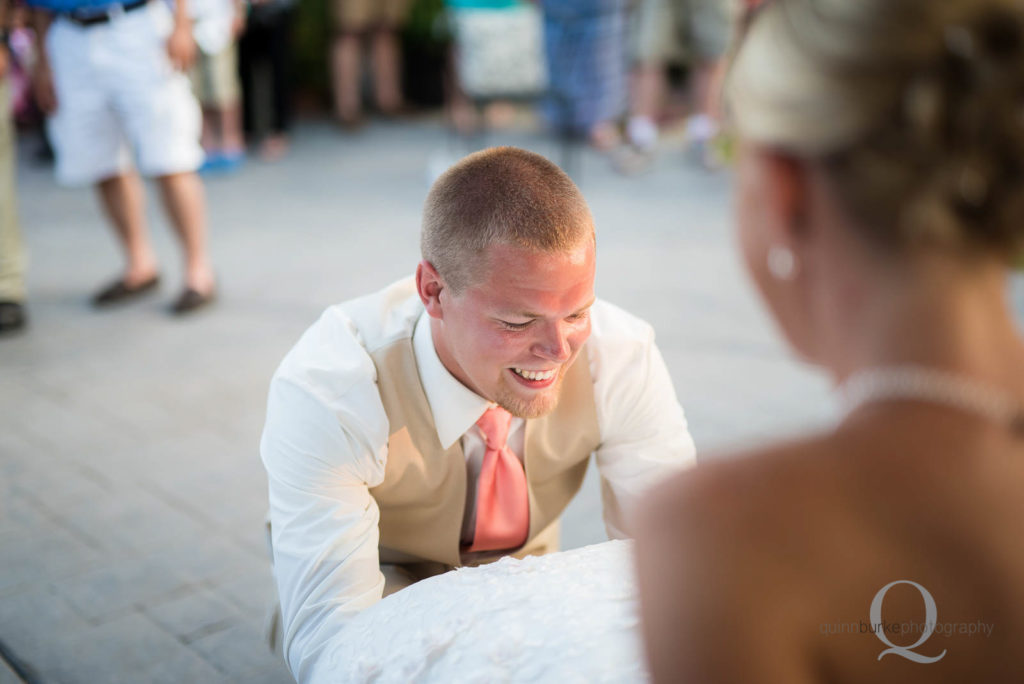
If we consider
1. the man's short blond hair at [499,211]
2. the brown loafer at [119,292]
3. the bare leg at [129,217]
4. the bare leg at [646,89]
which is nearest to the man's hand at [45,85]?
the bare leg at [129,217]

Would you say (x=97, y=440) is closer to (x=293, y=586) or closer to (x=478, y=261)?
(x=293, y=586)

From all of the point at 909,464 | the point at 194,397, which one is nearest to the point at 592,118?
the point at 194,397

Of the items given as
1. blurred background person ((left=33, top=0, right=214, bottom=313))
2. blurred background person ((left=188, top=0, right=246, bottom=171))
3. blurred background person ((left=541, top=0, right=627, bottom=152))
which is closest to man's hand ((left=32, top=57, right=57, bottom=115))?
blurred background person ((left=33, top=0, right=214, bottom=313))

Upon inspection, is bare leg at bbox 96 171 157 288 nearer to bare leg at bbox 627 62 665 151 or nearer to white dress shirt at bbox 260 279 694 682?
white dress shirt at bbox 260 279 694 682

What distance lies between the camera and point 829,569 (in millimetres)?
916

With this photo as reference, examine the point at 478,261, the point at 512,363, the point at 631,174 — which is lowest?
the point at 631,174

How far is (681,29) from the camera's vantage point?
7.41 metres

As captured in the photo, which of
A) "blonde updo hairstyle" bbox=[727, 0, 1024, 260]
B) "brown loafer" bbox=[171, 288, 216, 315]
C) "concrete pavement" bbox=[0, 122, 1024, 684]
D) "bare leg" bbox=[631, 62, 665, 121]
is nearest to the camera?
"blonde updo hairstyle" bbox=[727, 0, 1024, 260]

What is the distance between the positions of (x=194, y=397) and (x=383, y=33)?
18.5ft

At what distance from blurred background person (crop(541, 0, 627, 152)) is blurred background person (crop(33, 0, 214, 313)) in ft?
11.7

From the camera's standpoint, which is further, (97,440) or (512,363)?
(97,440)

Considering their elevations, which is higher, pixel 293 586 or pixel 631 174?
pixel 293 586

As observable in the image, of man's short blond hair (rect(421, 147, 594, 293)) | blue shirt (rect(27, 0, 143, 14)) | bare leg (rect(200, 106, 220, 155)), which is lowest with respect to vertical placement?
bare leg (rect(200, 106, 220, 155))

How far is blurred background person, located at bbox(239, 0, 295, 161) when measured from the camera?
786 centimetres
